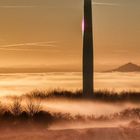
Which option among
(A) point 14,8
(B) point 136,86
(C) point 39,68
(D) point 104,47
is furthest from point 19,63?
(B) point 136,86

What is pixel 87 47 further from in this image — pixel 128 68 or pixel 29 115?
pixel 29 115

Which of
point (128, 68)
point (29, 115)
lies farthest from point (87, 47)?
point (29, 115)

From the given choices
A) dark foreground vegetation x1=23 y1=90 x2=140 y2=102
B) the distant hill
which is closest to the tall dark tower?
dark foreground vegetation x1=23 y1=90 x2=140 y2=102

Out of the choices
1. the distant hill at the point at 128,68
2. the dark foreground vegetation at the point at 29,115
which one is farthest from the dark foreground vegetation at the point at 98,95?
the distant hill at the point at 128,68

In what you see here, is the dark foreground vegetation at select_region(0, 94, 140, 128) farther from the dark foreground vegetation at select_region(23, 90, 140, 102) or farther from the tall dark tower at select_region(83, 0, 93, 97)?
the tall dark tower at select_region(83, 0, 93, 97)

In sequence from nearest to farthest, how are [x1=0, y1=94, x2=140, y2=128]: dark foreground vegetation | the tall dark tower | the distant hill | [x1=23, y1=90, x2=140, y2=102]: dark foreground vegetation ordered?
[x1=0, y1=94, x2=140, y2=128]: dark foreground vegetation → [x1=23, y1=90, x2=140, y2=102]: dark foreground vegetation → the tall dark tower → the distant hill

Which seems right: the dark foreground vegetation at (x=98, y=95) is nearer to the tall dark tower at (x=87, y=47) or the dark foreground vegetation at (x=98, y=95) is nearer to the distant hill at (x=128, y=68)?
the tall dark tower at (x=87, y=47)

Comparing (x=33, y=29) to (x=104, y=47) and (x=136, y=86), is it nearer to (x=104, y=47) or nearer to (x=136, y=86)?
(x=104, y=47)

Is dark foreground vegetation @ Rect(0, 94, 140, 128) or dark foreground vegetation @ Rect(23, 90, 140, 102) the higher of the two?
dark foreground vegetation @ Rect(23, 90, 140, 102)
